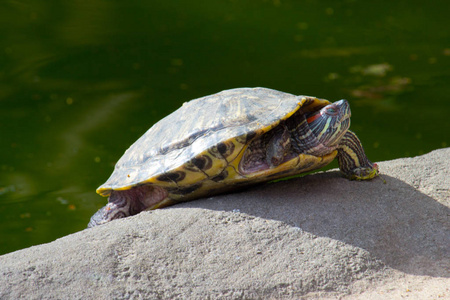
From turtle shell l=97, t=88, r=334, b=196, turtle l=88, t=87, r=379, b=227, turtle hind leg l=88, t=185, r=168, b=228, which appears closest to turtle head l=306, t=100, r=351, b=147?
turtle l=88, t=87, r=379, b=227

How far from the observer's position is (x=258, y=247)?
249cm

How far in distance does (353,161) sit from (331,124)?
33 cm

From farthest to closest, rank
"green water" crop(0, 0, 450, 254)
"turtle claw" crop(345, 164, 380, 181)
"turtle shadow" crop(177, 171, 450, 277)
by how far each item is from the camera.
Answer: "green water" crop(0, 0, 450, 254), "turtle claw" crop(345, 164, 380, 181), "turtle shadow" crop(177, 171, 450, 277)

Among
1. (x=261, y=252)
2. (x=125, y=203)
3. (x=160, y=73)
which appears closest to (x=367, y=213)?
(x=261, y=252)

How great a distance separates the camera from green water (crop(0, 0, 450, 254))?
4.95m

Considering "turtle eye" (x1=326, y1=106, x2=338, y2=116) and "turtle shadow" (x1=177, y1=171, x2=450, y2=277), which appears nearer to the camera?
"turtle shadow" (x1=177, y1=171, x2=450, y2=277)

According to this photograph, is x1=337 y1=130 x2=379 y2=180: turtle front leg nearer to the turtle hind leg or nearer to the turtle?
the turtle

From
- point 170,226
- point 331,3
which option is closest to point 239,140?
point 170,226

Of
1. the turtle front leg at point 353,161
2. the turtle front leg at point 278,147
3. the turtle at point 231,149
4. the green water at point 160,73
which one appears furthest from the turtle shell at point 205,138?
the green water at point 160,73

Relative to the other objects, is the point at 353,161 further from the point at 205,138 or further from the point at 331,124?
the point at 205,138

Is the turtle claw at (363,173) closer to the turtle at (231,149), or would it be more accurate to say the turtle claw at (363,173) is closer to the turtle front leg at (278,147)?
the turtle at (231,149)

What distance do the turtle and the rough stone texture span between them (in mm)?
142

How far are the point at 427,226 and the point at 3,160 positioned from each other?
13.0 ft

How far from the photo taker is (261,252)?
97.0 inches
